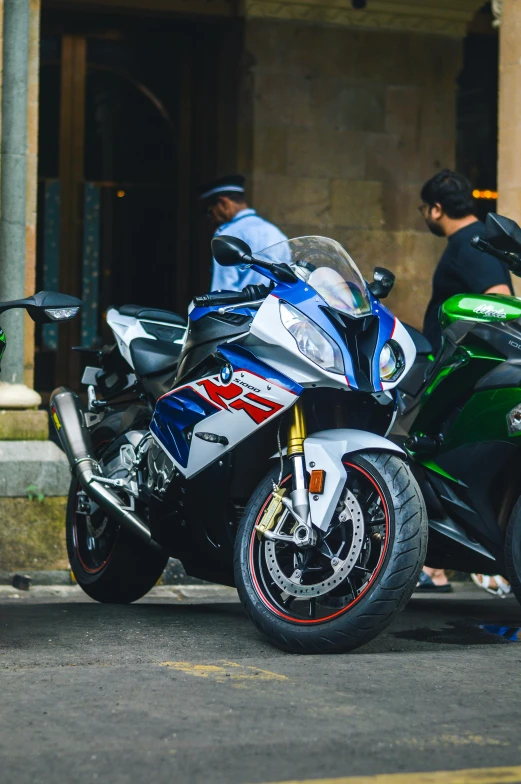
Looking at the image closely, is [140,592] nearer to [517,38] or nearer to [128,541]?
[128,541]

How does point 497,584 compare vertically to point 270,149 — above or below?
below

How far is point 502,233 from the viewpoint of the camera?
19.1 feet

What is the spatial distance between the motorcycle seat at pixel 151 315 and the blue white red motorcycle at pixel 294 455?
757 millimetres

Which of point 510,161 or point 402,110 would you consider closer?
point 510,161

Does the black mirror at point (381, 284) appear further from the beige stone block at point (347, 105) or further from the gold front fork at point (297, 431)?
the beige stone block at point (347, 105)

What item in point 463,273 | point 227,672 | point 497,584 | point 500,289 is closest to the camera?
point 227,672

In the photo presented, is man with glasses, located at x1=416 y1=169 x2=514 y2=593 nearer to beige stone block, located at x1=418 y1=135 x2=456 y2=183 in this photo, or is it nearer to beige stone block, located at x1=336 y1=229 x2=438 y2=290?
beige stone block, located at x1=336 y1=229 x2=438 y2=290

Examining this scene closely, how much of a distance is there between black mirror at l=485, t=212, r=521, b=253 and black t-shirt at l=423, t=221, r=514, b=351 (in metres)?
1.14

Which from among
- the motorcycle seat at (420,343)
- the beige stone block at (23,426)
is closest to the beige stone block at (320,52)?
the beige stone block at (23,426)

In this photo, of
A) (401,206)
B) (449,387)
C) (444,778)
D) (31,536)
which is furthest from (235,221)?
(444,778)

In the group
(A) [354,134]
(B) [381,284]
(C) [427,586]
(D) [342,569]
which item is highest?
(A) [354,134]

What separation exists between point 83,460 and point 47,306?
1225 millimetres

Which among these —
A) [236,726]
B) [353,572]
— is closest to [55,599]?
[353,572]

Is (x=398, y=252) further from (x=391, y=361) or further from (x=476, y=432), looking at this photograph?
(x=391, y=361)
